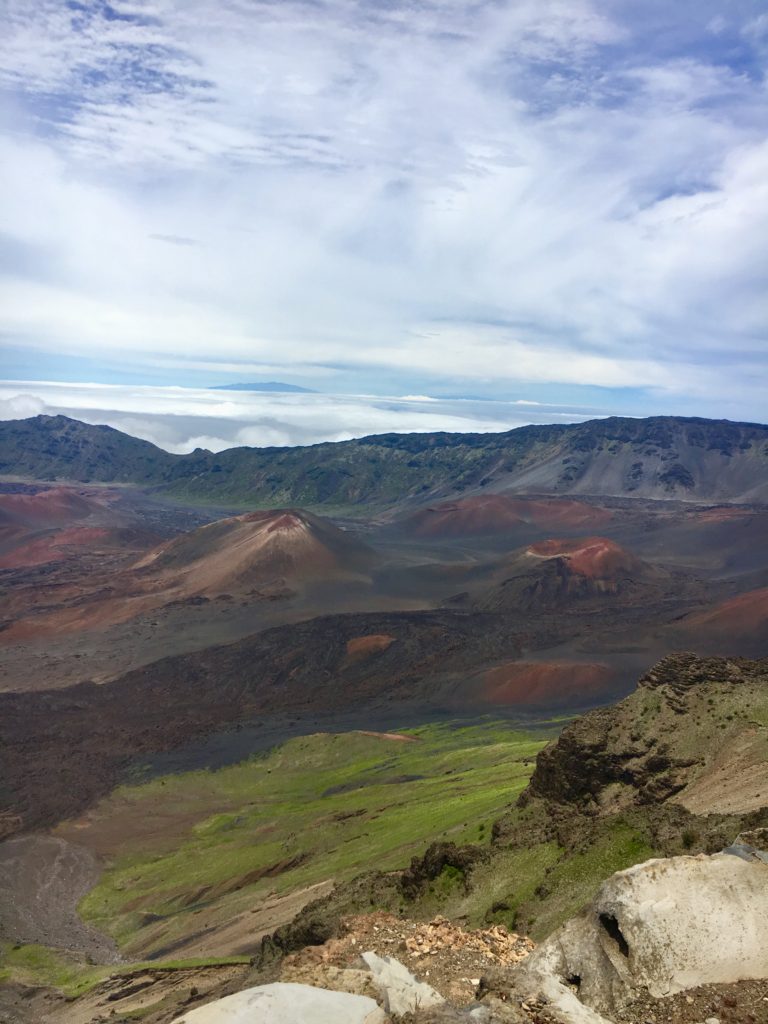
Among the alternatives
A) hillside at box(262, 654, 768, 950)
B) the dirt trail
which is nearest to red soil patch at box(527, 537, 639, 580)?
the dirt trail

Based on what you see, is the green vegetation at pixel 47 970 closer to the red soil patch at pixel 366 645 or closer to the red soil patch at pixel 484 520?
the red soil patch at pixel 366 645

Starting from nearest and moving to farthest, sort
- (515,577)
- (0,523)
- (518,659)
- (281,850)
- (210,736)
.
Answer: (281,850)
(210,736)
(518,659)
(515,577)
(0,523)

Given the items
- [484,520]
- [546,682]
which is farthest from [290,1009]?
[484,520]

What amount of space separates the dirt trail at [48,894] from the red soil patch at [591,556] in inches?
3892

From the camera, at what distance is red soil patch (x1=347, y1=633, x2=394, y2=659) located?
9838 cm

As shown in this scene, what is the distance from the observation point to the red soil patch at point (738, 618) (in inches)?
3755

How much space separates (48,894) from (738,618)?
8370cm

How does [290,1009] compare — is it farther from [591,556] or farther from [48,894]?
[591,556]

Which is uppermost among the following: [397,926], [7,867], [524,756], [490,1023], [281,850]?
[490,1023]

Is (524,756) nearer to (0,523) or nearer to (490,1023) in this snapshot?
(490,1023)

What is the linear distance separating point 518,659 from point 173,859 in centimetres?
5537

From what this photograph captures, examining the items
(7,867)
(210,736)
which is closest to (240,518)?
(210,736)

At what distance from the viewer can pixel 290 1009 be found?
14094mm

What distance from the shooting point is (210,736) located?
7544cm
